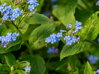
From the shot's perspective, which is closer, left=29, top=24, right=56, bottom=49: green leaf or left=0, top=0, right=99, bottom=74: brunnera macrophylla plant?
left=0, top=0, right=99, bottom=74: brunnera macrophylla plant

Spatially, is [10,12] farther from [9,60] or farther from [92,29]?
[92,29]

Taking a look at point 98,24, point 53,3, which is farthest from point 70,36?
point 53,3

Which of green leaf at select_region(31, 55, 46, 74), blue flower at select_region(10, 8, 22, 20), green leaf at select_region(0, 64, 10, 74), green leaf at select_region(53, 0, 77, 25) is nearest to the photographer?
blue flower at select_region(10, 8, 22, 20)

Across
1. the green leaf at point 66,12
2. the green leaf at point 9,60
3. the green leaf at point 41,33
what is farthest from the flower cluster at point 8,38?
the green leaf at point 66,12

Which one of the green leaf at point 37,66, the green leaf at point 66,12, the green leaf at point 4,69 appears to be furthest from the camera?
the green leaf at point 66,12

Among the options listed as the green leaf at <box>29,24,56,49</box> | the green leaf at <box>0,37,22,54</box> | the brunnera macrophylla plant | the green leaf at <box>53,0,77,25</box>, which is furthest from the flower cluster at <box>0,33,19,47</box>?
the green leaf at <box>53,0,77,25</box>

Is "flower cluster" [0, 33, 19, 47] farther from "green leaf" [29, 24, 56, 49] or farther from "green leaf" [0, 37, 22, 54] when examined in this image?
"green leaf" [29, 24, 56, 49]

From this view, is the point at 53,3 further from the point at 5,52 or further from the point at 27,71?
the point at 27,71

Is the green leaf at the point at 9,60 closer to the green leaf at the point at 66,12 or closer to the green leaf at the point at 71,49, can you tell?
the green leaf at the point at 71,49

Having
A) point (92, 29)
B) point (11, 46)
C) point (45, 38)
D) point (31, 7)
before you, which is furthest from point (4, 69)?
point (92, 29)
